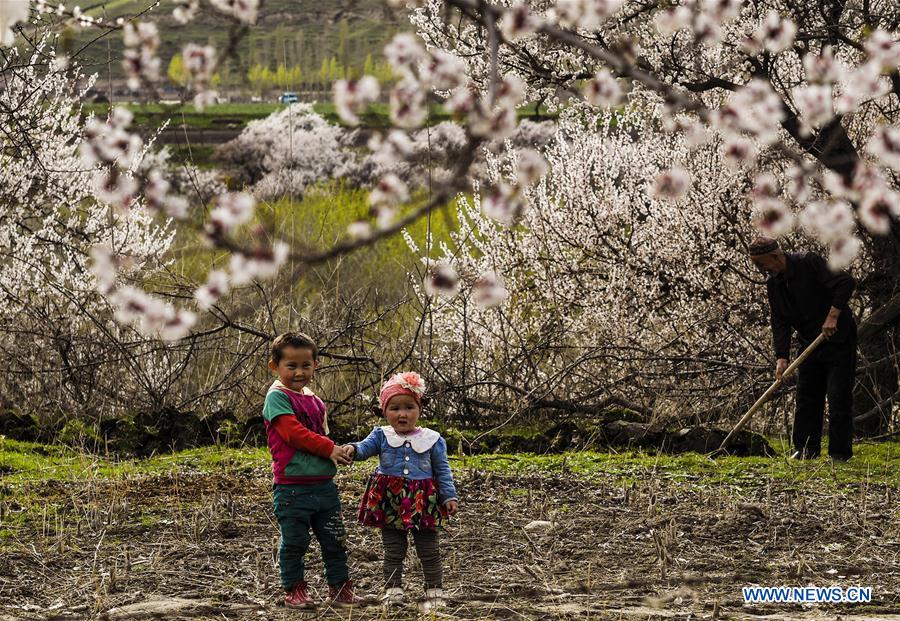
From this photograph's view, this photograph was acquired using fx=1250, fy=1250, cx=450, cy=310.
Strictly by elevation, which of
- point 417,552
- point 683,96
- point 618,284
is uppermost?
point 683,96

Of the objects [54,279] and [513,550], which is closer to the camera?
[513,550]

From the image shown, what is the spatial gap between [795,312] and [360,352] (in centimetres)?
389

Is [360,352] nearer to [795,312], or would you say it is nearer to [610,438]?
[610,438]

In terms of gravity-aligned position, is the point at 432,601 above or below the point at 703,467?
below

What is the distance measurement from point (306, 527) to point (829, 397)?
461 centimetres

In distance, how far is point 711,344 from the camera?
12.0 meters

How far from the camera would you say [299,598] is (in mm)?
5047

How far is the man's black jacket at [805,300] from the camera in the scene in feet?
27.2

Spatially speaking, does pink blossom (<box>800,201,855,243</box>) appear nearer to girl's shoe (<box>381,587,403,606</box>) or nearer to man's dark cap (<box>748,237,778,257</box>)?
man's dark cap (<box>748,237,778,257</box>)

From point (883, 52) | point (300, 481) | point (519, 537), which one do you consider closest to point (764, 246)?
point (883, 52)

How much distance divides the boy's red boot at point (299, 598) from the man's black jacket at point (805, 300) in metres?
4.48

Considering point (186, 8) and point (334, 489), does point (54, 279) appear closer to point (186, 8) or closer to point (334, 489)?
point (334, 489)

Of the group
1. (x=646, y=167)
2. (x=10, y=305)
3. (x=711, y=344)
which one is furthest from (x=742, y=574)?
(x=10, y=305)

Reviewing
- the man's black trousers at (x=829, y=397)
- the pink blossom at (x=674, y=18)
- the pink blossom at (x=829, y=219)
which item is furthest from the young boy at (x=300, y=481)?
the man's black trousers at (x=829, y=397)
